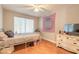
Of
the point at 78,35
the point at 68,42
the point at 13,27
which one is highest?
the point at 13,27

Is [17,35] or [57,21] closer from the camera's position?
[17,35]

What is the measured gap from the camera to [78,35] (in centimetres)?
224

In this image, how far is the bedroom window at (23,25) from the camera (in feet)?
5.19

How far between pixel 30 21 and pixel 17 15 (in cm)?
28

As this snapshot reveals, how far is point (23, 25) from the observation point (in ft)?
5.40

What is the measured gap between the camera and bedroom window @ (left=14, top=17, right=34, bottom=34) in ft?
5.19

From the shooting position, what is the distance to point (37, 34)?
5.70 feet

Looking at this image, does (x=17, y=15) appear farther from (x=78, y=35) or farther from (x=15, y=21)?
(x=78, y=35)
